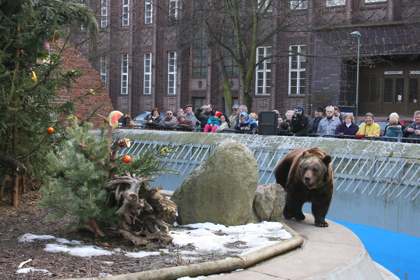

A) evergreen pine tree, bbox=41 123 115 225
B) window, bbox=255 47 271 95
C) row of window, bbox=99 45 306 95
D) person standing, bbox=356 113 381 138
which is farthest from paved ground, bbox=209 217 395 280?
window, bbox=255 47 271 95

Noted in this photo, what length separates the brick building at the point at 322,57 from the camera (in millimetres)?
33688

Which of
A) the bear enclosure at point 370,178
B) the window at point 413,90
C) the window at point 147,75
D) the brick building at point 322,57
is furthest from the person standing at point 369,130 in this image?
the window at point 147,75

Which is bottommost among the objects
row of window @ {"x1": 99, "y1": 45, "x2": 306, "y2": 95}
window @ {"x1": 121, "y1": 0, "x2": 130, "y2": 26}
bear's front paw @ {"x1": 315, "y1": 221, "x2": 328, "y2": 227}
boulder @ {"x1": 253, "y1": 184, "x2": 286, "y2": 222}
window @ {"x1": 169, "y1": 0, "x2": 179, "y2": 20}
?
bear's front paw @ {"x1": 315, "y1": 221, "x2": 328, "y2": 227}

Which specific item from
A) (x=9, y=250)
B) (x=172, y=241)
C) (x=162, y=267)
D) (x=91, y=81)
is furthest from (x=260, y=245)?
(x=91, y=81)

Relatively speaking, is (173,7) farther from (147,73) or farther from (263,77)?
(147,73)

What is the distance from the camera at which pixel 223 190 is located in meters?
6.84

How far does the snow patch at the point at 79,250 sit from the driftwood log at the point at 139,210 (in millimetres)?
329

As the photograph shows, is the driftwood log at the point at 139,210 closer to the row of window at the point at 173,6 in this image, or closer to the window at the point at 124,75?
the row of window at the point at 173,6

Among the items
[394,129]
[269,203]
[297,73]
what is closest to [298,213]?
[269,203]

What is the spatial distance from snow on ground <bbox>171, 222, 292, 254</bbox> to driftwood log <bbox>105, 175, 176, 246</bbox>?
0.25 metres

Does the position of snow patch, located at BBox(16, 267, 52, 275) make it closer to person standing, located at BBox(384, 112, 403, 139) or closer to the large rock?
the large rock

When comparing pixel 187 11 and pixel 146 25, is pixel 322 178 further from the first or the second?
pixel 146 25

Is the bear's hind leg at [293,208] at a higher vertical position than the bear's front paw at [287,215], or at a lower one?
higher

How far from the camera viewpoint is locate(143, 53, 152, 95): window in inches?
1927
